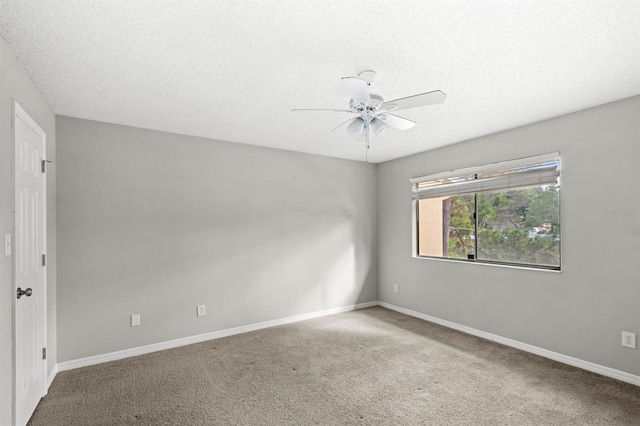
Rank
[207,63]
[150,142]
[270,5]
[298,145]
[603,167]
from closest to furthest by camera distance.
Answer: [270,5], [207,63], [603,167], [150,142], [298,145]

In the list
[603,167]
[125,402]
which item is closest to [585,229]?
[603,167]

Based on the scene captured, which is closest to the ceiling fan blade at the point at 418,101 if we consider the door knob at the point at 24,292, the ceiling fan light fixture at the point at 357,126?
the ceiling fan light fixture at the point at 357,126

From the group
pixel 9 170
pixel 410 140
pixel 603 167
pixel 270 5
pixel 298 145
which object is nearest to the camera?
pixel 270 5

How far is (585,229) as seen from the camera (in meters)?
2.99

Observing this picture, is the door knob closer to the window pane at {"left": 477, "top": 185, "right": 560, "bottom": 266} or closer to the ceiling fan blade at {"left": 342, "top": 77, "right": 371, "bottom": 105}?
the ceiling fan blade at {"left": 342, "top": 77, "right": 371, "bottom": 105}

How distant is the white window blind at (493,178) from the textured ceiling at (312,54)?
504mm

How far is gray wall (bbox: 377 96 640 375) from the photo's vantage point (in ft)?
9.00

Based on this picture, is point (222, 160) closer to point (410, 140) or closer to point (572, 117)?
point (410, 140)

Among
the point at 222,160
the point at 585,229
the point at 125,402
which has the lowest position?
the point at 125,402

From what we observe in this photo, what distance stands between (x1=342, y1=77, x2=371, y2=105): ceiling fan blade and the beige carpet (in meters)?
2.20

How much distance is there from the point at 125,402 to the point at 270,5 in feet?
9.63

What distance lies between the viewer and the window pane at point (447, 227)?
4180mm

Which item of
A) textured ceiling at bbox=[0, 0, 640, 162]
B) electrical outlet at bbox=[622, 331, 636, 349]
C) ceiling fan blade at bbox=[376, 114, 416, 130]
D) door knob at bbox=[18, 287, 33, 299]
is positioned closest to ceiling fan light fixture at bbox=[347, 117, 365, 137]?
ceiling fan blade at bbox=[376, 114, 416, 130]

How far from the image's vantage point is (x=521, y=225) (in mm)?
3662
